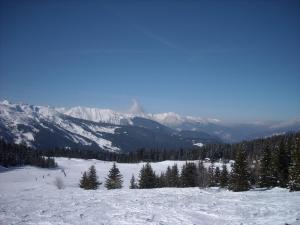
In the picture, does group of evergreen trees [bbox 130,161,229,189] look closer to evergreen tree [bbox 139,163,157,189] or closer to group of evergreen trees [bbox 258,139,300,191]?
evergreen tree [bbox 139,163,157,189]

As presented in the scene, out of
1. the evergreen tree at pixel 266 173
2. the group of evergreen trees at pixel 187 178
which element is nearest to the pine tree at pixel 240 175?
the evergreen tree at pixel 266 173

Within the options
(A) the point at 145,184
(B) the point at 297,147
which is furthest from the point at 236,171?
(A) the point at 145,184

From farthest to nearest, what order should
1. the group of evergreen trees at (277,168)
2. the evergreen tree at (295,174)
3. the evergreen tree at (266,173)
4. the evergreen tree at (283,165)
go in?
the evergreen tree at (266,173) → the group of evergreen trees at (277,168) → the evergreen tree at (283,165) → the evergreen tree at (295,174)

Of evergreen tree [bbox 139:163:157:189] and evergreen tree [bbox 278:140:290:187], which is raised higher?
evergreen tree [bbox 278:140:290:187]

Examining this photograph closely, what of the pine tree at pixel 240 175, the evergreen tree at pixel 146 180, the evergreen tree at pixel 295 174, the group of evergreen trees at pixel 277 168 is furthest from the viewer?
the evergreen tree at pixel 146 180

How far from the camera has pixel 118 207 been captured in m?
26.4

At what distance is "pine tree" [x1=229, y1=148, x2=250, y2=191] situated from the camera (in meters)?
45.4

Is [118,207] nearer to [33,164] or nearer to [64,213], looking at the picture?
[64,213]

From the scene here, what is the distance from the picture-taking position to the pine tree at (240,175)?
45.4 m

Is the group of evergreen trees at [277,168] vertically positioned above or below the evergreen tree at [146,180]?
above

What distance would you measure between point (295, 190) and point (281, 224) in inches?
855

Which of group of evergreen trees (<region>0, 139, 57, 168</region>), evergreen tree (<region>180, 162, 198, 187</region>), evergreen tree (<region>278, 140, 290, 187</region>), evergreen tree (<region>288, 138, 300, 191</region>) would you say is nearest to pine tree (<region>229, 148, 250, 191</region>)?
evergreen tree (<region>278, 140, 290, 187</region>)

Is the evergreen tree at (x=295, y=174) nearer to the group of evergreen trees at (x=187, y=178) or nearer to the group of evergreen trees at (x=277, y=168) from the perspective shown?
the group of evergreen trees at (x=277, y=168)

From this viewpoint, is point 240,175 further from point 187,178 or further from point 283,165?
point 187,178
